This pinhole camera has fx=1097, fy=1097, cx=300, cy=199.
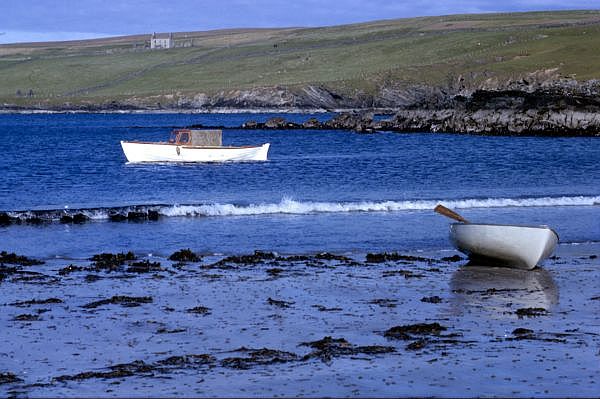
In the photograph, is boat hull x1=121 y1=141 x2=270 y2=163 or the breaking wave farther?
boat hull x1=121 y1=141 x2=270 y2=163

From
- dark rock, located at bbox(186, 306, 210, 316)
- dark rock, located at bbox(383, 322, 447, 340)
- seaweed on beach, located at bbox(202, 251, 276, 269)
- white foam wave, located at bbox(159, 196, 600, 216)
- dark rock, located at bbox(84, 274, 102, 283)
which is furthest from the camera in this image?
white foam wave, located at bbox(159, 196, 600, 216)

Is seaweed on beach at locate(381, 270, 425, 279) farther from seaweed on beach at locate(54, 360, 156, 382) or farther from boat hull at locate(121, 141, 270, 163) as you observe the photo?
boat hull at locate(121, 141, 270, 163)

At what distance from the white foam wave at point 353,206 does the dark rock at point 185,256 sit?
10.4 metres

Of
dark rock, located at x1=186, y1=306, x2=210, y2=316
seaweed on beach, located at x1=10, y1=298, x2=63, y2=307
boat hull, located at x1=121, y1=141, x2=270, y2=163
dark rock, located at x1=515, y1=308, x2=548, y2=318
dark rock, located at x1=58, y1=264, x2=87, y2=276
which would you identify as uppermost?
boat hull, located at x1=121, y1=141, x2=270, y2=163

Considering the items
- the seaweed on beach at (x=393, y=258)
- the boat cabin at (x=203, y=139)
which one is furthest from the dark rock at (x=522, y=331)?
the boat cabin at (x=203, y=139)

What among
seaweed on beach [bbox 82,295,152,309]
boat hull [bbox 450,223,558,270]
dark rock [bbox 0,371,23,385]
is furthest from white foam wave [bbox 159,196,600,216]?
dark rock [bbox 0,371,23,385]

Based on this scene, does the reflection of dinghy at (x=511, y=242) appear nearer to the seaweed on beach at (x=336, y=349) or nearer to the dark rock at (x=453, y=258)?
the dark rock at (x=453, y=258)

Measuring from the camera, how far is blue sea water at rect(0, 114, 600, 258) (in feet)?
94.2

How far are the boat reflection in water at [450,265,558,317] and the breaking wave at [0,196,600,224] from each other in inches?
536

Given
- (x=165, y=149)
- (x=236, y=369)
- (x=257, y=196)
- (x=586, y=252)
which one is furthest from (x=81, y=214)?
(x=165, y=149)

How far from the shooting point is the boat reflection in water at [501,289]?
18.0 meters

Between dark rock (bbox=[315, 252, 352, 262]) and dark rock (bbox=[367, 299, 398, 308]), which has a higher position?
dark rock (bbox=[315, 252, 352, 262])

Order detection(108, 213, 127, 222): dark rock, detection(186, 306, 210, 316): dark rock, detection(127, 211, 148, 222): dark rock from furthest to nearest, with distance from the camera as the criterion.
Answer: detection(127, 211, 148, 222): dark rock
detection(108, 213, 127, 222): dark rock
detection(186, 306, 210, 316): dark rock

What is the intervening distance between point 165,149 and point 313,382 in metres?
52.0
